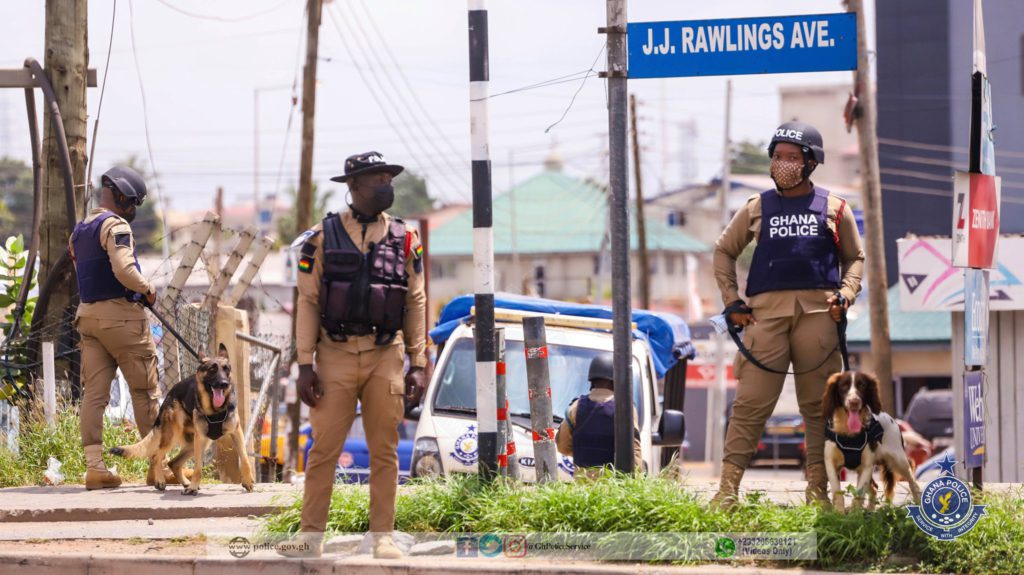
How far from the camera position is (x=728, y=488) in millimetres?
7230

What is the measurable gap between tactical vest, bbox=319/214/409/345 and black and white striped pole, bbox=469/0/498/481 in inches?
43.6

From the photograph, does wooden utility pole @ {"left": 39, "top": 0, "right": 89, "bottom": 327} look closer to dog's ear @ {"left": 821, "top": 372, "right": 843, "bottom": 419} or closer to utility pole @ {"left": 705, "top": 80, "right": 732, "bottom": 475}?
dog's ear @ {"left": 821, "top": 372, "right": 843, "bottom": 419}

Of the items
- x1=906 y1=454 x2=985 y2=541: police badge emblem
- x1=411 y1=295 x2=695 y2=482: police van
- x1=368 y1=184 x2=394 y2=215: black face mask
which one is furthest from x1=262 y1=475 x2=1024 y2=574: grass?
x1=411 y1=295 x2=695 y2=482: police van

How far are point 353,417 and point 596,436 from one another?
8.63 ft

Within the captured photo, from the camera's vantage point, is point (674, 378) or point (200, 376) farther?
point (674, 378)

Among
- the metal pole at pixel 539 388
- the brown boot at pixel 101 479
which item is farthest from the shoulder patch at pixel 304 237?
the brown boot at pixel 101 479

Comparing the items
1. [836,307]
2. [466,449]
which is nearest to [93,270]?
[466,449]

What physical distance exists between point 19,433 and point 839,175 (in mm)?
75241

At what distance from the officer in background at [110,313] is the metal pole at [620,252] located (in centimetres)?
330

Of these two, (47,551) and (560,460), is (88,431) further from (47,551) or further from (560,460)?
(560,460)

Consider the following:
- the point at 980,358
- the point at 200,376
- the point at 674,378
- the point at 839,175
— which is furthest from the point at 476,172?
the point at 839,175

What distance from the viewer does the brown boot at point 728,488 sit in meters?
7.08

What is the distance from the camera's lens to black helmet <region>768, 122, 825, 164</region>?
7227 mm

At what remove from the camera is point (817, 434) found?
7.47 meters
